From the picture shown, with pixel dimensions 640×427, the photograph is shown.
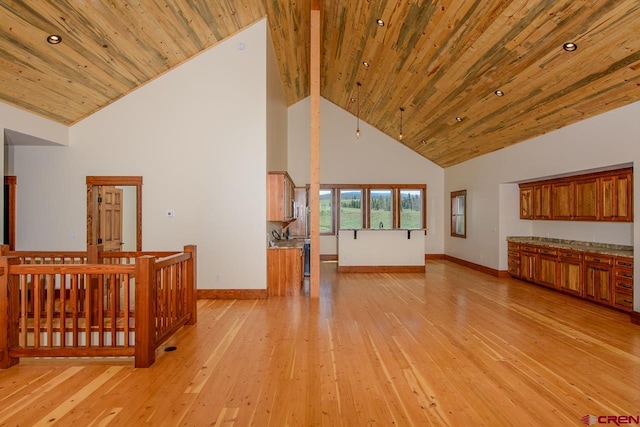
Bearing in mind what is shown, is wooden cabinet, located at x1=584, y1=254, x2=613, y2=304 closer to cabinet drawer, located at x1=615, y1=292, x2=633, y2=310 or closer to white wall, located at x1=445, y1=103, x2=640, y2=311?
cabinet drawer, located at x1=615, y1=292, x2=633, y2=310

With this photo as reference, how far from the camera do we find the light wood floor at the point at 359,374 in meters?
2.40

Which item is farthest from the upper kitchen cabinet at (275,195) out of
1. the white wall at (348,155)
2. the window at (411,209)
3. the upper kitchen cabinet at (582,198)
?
the window at (411,209)

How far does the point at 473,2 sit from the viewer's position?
13.3ft

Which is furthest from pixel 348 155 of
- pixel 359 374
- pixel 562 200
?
pixel 359 374

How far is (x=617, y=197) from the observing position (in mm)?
5082

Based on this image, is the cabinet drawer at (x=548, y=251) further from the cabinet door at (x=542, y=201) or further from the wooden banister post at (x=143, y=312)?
the wooden banister post at (x=143, y=312)

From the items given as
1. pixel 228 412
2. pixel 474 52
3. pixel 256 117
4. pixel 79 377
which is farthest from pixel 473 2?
pixel 79 377

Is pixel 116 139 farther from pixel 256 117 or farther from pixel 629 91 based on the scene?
pixel 629 91

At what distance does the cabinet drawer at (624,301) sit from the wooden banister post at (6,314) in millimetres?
7030

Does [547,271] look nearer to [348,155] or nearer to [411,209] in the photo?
[411,209]

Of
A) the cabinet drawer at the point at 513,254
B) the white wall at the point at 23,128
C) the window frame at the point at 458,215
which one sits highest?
the white wall at the point at 23,128

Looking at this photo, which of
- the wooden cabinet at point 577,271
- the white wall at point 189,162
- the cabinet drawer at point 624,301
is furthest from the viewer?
the white wall at point 189,162

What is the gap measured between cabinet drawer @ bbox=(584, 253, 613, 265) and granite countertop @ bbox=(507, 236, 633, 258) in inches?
2.4

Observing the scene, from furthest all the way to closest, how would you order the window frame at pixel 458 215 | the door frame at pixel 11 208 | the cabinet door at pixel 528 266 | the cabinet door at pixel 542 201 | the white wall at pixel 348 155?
1. the white wall at pixel 348 155
2. the window frame at pixel 458 215
3. the cabinet door at pixel 528 266
4. the cabinet door at pixel 542 201
5. the door frame at pixel 11 208
